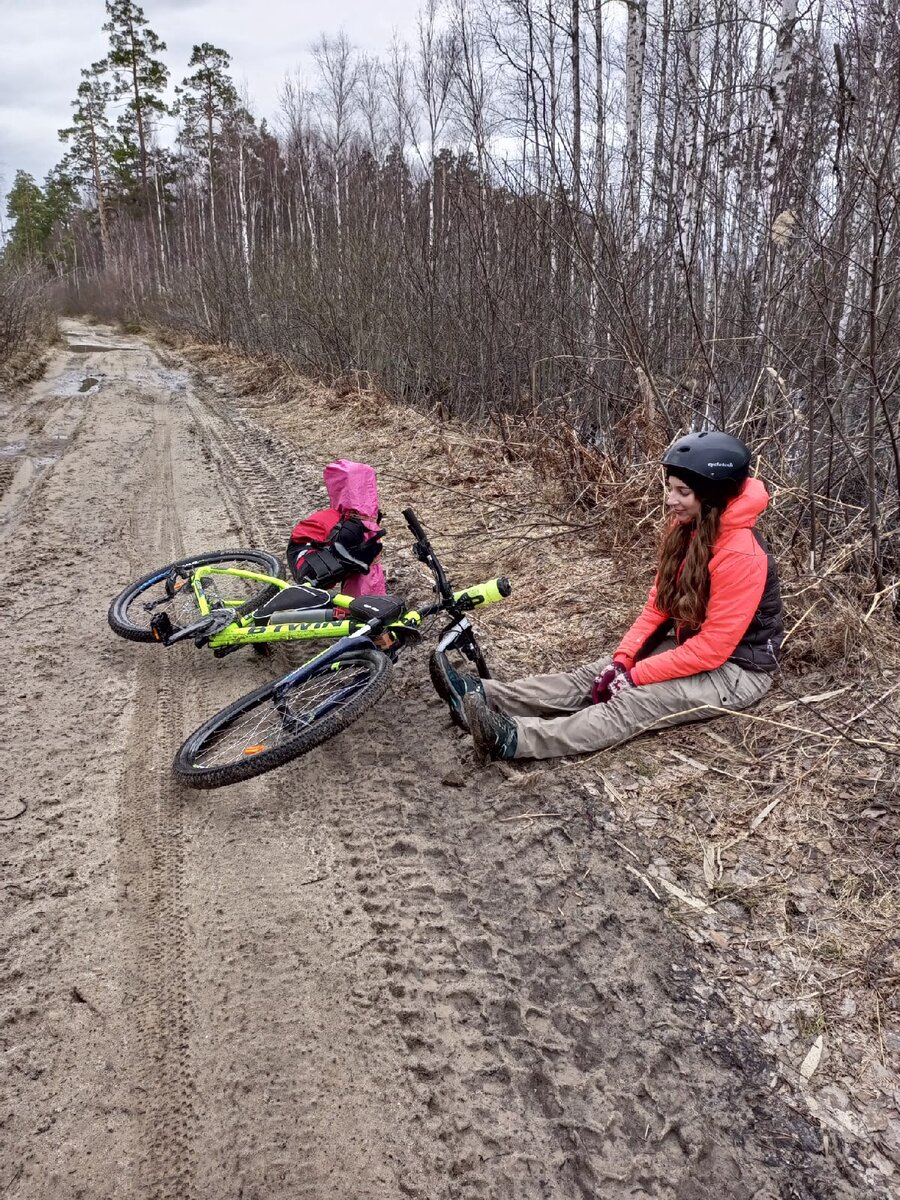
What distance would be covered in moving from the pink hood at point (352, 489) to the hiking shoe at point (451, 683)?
4.53ft

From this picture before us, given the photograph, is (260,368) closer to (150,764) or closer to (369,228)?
(369,228)

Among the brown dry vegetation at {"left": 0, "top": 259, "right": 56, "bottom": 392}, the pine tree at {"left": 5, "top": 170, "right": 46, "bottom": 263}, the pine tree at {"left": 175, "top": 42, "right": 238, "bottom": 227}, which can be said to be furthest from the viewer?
the pine tree at {"left": 5, "top": 170, "right": 46, "bottom": 263}

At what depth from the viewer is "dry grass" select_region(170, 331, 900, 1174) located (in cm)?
205

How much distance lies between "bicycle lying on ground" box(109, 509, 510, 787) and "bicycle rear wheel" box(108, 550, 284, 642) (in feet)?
0.06

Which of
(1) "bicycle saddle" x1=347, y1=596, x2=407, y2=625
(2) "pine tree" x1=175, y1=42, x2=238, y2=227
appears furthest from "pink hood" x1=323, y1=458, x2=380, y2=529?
(2) "pine tree" x1=175, y1=42, x2=238, y2=227

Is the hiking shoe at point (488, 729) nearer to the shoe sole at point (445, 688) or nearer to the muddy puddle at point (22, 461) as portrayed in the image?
the shoe sole at point (445, 688)

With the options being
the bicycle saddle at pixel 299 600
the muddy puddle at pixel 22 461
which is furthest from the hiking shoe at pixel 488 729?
the muddy puddle at pixel 22 461

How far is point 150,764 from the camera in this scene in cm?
332

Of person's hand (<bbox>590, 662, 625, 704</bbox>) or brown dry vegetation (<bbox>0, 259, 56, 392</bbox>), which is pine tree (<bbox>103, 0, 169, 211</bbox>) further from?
person's hand (<bbox>590, 662, 625, 704</bbox>)

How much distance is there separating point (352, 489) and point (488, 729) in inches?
74.0

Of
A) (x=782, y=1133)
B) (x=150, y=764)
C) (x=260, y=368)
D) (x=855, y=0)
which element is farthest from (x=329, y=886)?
(x=260, y=368)

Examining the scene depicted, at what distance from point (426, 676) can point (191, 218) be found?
36.1m

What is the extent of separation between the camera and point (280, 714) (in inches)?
132

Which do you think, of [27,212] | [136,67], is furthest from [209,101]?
[27,212]
